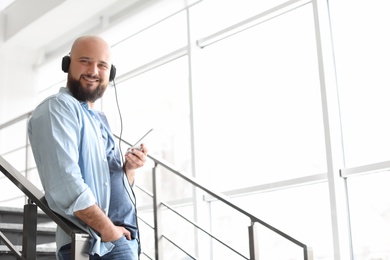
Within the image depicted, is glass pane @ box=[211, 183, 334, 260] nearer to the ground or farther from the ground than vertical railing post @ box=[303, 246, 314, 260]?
farther from the ground

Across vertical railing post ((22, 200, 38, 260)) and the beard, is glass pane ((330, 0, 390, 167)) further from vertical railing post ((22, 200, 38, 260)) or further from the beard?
vertical railing post ((22, 200, 38, 260))

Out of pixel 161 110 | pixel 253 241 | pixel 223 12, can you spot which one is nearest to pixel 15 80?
pixel 161 110

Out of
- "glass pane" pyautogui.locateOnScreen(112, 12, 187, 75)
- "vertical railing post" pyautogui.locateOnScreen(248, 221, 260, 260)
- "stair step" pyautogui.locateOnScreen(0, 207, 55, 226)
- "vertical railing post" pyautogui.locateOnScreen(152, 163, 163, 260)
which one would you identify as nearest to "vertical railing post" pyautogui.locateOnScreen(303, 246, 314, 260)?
"vertical railing post" pyautogui.locateOnScreen(248, 221, 260, 260)

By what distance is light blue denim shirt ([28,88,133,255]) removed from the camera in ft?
4.94

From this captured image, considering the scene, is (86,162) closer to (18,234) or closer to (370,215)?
(18,234)

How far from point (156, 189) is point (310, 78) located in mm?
1448

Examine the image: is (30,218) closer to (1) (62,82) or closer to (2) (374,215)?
(2) (374,215)

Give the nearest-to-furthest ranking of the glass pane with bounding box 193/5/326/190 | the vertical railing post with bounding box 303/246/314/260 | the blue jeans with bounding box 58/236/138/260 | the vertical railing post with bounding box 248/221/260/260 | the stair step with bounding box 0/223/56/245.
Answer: the blue jeans with bounding box 58/236/138/260 → the vertical railing post with bounding box 303/246/314/260 → the vertical railing post with bounding box 248/221/260/260 → the stair step with bounding box 0/223/56/245 → the glass pane with bounding box 193/5/326/190

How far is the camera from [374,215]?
129 inches

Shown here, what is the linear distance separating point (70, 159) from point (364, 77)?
7.78 ft

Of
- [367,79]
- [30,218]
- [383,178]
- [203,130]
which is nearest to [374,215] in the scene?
[383,178]

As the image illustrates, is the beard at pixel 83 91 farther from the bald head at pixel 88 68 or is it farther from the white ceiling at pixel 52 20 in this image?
the white ceiling at pixel 52 20

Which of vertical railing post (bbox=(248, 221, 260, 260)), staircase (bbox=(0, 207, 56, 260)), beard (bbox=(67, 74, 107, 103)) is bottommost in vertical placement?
vertical railing post (bbox=(248, 221, 260, 260))

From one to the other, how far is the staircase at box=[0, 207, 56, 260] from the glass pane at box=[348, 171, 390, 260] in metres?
1.69
